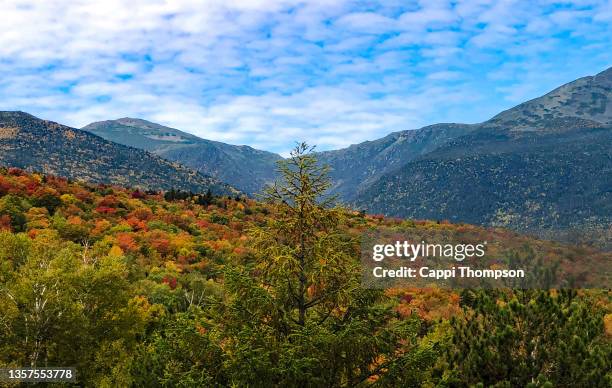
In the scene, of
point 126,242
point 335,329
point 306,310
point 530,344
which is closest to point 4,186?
point 126,242

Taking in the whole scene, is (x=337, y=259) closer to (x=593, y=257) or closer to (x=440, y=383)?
(x=440, y=383)

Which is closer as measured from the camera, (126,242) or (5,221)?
(5,221)

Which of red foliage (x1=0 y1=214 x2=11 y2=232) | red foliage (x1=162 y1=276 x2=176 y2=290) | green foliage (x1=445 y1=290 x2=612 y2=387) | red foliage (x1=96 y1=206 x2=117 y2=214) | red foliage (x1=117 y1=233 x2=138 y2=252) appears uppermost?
red foliage (x1=96 y1=206 x2=117 y2=214)

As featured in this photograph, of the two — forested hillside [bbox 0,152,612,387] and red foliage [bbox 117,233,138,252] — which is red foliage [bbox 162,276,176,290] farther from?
forested hillside [bbox 0,152,612,387]

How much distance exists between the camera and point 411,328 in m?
11.8

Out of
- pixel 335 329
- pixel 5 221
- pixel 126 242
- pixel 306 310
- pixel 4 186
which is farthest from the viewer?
pixel 4 186

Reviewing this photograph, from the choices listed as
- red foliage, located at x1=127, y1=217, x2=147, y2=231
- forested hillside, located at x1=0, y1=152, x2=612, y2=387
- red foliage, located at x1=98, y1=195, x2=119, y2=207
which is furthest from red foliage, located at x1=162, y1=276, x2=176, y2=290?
red foliage, located at x1=98, y1=195, x2=119, y2=207

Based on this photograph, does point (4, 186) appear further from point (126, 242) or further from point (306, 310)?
point (306, 310)

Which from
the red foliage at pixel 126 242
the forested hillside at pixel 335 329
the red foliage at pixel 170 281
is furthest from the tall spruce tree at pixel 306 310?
the red foliage at pixel 126 242

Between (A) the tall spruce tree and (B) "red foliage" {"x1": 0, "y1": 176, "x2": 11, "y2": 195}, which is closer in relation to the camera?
(A) the tall spruce tree

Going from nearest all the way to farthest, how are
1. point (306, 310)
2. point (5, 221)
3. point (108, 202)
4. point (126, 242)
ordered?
point (306, 310)
point (5, 221)
point (126, 242)
point (108, 202)

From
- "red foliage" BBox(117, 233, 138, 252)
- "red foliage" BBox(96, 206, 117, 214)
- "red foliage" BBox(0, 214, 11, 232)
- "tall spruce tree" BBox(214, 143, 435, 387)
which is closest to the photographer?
"tall spruce tree" BBox(214, 143, 435, 387)

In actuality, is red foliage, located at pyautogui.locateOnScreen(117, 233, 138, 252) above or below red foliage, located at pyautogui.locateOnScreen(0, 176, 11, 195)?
below

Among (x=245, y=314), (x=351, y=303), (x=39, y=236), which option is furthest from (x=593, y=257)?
(x=39, y=236)
